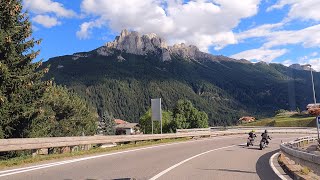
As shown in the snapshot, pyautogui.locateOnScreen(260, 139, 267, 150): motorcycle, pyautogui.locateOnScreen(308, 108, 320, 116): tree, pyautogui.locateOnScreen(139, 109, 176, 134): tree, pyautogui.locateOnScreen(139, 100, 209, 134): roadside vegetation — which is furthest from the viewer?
pyautogui.locateOnScreen(139, 109, 176, 134): tree

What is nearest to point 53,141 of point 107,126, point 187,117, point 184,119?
point 184,119

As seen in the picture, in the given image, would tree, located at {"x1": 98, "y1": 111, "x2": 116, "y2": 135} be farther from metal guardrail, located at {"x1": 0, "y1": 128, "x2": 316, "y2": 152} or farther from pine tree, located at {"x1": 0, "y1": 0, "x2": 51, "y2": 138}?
pine tree, located at {"x1": 0, "y1": 0, "x2": 51, "y2": 138}

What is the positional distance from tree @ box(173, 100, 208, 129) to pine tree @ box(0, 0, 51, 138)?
73.5 metres

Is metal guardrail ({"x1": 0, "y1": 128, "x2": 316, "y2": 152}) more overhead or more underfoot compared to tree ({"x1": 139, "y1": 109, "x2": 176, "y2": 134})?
more underfoot

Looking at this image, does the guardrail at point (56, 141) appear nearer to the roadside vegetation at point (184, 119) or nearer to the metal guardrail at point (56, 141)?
the metal guardrail at point (56, 141)

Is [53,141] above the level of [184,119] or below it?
below

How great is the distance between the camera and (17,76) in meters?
19.7

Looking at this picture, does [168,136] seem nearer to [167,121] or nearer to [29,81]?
[29,81]

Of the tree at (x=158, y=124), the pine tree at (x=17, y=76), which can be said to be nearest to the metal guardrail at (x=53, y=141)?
the pine tree at (x=17, y=76)

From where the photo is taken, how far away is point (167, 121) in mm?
Result: 102938

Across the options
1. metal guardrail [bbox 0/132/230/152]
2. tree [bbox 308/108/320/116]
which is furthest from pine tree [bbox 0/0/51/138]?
tree [bbox 308/108/320/116]

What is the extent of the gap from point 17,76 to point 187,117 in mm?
79649

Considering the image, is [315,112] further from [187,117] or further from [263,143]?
[263,143]

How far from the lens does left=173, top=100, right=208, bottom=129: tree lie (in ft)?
311
